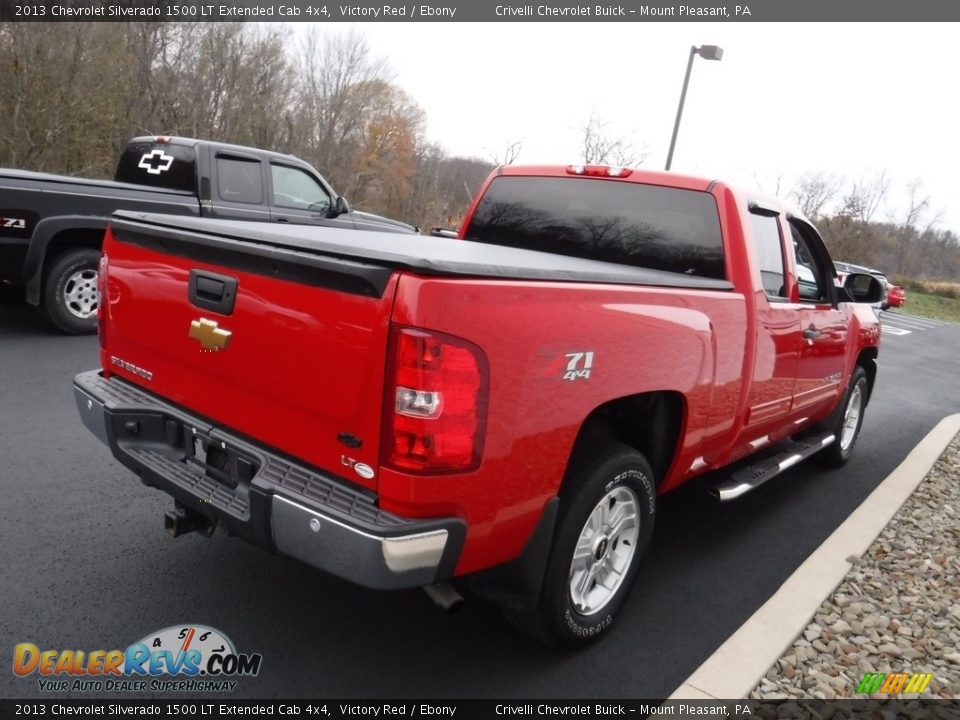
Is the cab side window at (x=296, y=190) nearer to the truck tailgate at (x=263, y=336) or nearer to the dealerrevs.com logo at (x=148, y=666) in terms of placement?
the truck tailgate at (x=263, y=336)

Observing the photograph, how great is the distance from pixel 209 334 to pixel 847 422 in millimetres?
5355

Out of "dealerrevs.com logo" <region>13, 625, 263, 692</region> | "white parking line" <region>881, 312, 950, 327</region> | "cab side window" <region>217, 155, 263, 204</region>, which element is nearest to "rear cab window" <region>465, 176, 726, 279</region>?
"dealerrevs.com logo" <region>13, 625, 263, 692</region>

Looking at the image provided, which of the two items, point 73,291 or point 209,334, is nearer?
point 209,334

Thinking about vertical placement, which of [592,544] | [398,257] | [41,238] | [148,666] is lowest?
[148,666]

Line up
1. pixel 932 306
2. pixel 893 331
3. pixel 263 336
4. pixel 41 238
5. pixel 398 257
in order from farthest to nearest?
pixel 932 306 < pixel 893 331 < pixel 41 238 < pixel 263 336 < pixel 398 257

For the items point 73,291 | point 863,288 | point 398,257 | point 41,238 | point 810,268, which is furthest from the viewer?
point 73,291

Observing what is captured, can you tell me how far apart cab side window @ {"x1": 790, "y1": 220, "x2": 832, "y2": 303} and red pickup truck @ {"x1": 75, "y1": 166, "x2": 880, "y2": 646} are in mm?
939

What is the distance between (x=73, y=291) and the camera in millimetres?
6691

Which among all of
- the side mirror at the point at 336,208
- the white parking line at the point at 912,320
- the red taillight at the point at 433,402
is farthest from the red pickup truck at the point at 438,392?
the white parking line at the point at 912,320

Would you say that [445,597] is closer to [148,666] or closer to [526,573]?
[526,573]

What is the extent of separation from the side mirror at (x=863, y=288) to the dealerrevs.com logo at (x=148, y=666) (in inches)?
177

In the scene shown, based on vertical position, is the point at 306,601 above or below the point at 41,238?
below

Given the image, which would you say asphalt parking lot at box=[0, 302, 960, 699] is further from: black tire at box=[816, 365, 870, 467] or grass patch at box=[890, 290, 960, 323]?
grass patch at box=[890, 290, 960, 323]

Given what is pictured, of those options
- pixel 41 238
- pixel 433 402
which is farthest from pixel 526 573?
pixel 41 238
